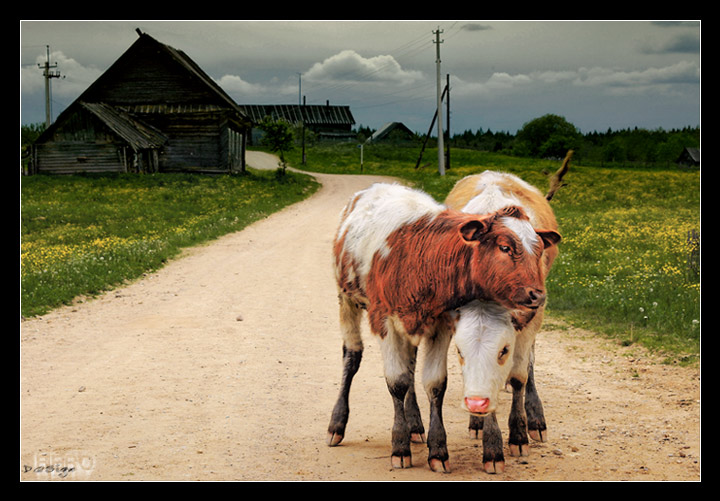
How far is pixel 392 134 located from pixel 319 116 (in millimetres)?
15985

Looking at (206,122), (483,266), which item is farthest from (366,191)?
(206,122)

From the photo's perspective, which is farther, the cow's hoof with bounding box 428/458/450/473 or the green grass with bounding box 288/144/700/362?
the green grass with bounding box 288/144/700/362

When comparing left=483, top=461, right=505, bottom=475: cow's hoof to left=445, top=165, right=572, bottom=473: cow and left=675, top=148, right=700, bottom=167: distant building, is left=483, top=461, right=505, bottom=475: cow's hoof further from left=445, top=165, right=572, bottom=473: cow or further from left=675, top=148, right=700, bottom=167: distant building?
left=675, top=148, right=700, bottom=167: distant building

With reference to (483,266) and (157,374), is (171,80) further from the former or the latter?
(483,266)

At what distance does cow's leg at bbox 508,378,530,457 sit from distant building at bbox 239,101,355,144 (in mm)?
60344

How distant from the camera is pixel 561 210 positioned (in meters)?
25.5

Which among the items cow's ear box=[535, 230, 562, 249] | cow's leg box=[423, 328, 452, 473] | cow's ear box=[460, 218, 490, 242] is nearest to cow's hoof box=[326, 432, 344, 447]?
cow's leg box=[423, 328, 452, 473]

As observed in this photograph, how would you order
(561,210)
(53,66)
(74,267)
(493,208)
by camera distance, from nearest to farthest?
(493,208) < (74,267) < (561,210) < (53,66)

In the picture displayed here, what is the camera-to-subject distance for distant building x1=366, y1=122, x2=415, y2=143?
73.1 metres

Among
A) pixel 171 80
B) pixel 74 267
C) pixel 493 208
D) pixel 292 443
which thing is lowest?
pixel 292 443

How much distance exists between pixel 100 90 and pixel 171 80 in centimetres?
433

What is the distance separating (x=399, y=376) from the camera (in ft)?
16.0

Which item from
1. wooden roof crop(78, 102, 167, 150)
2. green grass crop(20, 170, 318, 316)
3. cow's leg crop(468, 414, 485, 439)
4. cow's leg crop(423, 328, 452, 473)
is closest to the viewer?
cow's leg crop(423, 328, 452, 473)
